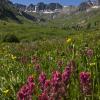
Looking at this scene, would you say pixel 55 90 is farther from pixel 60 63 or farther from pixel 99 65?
pixel 60 63

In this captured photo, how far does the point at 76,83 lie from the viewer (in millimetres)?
4168

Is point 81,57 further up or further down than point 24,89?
further down

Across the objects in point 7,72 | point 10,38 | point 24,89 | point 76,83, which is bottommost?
point 10,38

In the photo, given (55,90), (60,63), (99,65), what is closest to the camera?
(55,90)

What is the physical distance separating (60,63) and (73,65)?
1.65 meters

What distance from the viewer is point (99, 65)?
4824 mm

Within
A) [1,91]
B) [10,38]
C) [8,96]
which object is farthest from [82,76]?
[10,38]

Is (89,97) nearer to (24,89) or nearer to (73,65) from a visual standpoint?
(24,89)

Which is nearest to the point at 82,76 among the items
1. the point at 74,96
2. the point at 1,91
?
the point at 74,96

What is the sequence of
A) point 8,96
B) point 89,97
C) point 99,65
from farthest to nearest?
point 99,65 → point 8,96 → point 89,97

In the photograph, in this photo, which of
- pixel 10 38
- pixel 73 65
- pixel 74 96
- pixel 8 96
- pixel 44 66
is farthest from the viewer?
pixel 10 38

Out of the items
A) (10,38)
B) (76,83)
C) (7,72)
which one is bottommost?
(10,38)

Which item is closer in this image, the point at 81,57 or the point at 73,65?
the point at 73,65

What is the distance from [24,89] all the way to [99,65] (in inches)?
81.1
